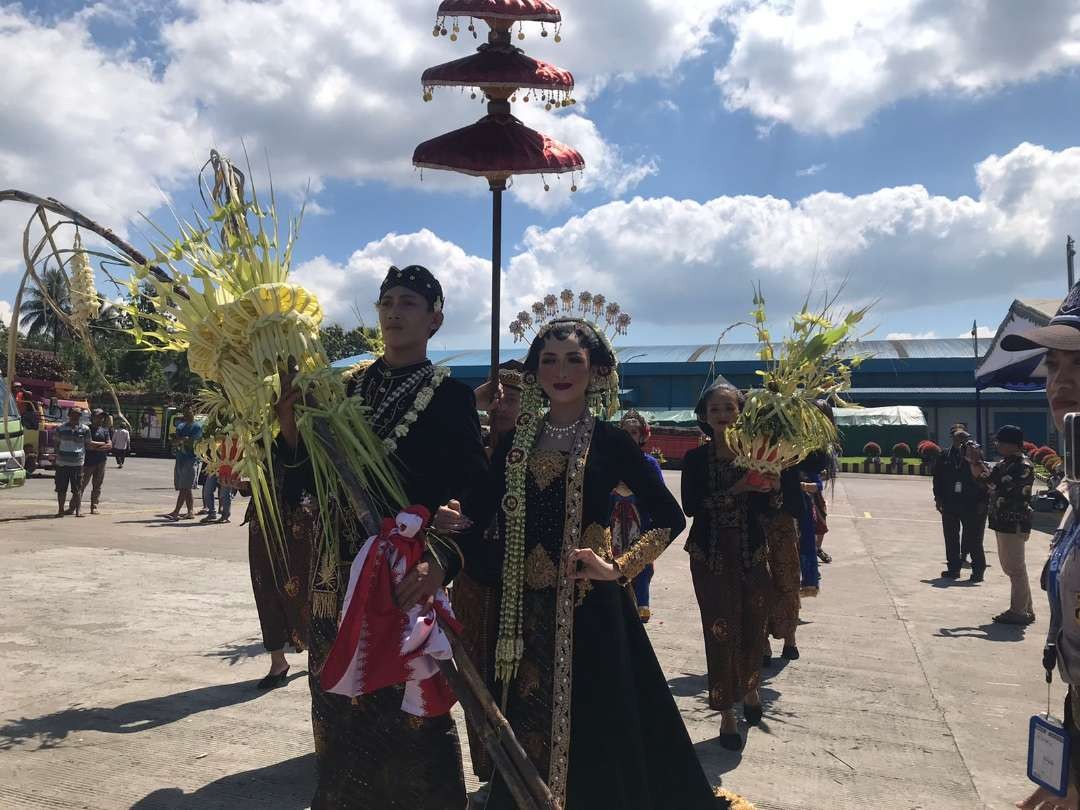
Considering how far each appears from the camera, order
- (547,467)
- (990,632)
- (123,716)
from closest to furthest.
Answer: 1. (547,467)
2. (123,716)
3. (990,632)

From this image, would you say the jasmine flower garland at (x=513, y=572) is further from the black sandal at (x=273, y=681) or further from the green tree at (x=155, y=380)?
the green tree at (x=155, y=380)

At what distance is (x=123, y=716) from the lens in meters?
4.69

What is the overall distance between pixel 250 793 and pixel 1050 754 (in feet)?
10.5

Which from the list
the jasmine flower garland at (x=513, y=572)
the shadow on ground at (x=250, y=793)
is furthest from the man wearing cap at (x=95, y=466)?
the jasmine flower garland at (x=513, y=572)

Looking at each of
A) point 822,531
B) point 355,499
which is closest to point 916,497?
point 822,531

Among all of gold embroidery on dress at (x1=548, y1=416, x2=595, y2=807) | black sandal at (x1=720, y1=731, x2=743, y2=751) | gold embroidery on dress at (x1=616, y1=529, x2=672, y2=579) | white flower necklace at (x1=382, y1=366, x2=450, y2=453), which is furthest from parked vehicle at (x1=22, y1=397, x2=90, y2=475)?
gold embroidery on dress at (x1=616, y1=529, x2=672, y2=579)

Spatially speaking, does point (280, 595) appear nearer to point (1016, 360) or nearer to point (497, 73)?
point (497, 73)

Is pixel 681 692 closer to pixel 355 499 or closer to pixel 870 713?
pixel 870 713

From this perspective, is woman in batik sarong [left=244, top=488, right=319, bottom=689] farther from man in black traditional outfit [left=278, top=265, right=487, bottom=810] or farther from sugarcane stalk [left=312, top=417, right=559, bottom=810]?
sugarcane stalk [left=312, top=417, right=559, bottom=810]

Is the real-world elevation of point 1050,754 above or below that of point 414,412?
below

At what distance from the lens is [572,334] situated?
3.35 metres

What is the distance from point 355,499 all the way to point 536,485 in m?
0.76

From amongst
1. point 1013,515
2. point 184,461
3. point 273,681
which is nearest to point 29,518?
point 184,461

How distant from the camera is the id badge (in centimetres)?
195
